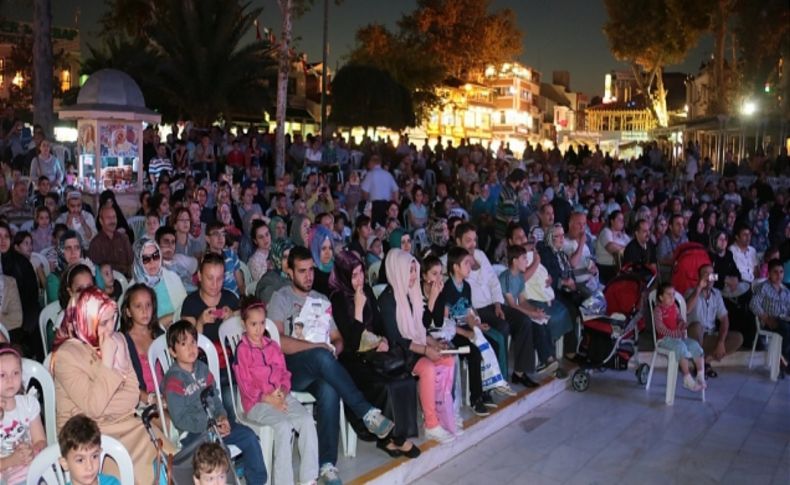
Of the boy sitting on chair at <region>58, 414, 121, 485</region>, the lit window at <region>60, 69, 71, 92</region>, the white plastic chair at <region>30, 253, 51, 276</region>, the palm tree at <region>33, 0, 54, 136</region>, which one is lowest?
the boy sitting on chair at <region>58, 414, 121, 485</region>

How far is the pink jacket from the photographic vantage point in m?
4.46

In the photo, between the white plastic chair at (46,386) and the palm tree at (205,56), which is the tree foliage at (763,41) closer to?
the palm tree at (205,56)

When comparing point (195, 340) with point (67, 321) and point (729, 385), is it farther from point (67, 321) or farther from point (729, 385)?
point (729, 385)

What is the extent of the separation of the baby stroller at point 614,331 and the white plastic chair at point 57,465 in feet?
16.1

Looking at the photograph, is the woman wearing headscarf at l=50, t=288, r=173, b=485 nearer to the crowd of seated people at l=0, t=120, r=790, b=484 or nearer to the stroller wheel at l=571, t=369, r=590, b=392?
the crowd of seated people at l=0, t=120, r=790, b=484

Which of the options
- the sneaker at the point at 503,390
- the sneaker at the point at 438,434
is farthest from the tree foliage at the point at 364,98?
the sneaker at the point at 438,434

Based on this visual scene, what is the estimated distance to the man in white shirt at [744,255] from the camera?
30.2ft

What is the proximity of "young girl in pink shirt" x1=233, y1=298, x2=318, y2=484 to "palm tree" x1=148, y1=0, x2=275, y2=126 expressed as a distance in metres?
16.7

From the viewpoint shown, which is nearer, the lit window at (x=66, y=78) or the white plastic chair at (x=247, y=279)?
the white plastic chair at (x=247, y=279)

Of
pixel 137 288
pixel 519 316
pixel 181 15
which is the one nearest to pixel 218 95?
pixel 181 15

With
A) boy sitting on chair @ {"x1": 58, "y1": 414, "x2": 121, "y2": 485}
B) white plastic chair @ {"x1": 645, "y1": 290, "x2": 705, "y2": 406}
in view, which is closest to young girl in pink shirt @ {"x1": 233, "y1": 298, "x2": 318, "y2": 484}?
boy sitting on chair @ {"x1": 58, "y1": 414, "x2": 121, "y2": 485}

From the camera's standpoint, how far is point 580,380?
7.27 m

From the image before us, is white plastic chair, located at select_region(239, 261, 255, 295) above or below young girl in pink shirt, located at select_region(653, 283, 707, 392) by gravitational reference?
above

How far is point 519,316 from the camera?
266 inches
